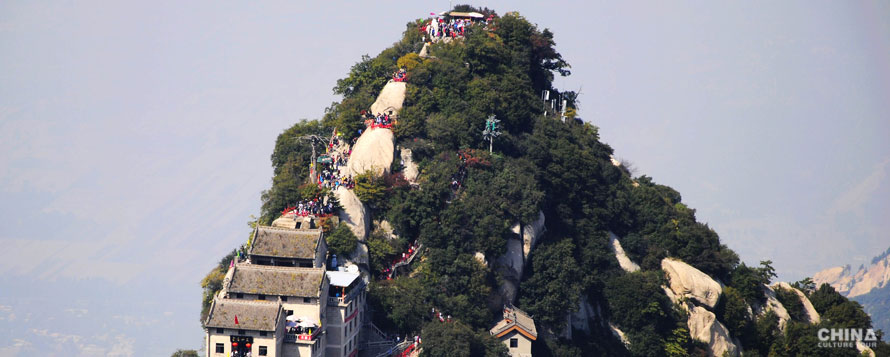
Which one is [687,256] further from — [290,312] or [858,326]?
[290,312]

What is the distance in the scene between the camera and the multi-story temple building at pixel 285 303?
79.4m

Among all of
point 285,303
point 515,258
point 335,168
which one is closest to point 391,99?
point 335,168

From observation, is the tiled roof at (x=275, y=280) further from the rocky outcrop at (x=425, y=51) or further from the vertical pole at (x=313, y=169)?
the rocky outcrop at (x=425, y=51)

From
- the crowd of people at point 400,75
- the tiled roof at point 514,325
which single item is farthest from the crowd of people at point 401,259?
the crowd of people at point 400,75

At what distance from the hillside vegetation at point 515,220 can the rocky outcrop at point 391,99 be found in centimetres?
122

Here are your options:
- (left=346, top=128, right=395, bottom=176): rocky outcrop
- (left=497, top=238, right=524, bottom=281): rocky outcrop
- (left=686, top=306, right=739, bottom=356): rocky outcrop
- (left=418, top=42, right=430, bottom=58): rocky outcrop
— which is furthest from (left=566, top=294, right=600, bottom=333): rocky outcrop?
(left=418, top=42, right=430, bottom=58): rocky outcrop

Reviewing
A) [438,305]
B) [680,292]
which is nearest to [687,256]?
[680,292]

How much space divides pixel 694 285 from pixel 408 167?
2911 centimetres

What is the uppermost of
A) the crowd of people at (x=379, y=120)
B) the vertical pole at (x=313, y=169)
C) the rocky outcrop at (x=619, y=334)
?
the crowd of people at (x=379, y=120)

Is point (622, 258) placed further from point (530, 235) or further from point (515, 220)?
point (515, 220)

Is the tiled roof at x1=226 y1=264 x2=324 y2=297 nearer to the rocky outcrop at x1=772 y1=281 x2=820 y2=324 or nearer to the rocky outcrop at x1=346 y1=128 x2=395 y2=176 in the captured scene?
the rocky outcrop at x1=346 y1=128 x2=395 y2=176

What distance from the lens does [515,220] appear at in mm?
98000

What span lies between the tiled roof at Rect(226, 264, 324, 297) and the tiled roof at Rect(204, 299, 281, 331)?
1.67m

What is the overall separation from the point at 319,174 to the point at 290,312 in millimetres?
21046
